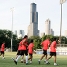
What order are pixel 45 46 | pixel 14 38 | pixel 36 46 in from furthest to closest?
pixel 14 38, pixel 36 46, pixel 45 46

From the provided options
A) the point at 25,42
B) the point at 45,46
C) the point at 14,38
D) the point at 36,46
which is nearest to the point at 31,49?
the point at 45,46

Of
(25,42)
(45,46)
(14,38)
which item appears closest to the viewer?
(25,42)

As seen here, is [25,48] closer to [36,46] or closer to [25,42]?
[25,42]

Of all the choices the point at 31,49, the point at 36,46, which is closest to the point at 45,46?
the point at 31,49

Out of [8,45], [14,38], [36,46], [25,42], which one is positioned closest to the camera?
[25,42]

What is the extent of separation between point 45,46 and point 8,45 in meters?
98.3

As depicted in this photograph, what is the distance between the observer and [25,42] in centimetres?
1816

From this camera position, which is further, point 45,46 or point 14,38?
point 14,38

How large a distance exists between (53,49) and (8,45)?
99811mm

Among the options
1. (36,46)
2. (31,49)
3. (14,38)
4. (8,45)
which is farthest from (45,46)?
(14,38)

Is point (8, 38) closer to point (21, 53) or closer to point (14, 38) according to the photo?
point (14, 38)

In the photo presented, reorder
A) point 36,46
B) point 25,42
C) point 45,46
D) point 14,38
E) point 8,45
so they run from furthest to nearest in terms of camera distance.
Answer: point 14,38 → point 8,45 → point 36,46 → point 45,46 → point 25,42

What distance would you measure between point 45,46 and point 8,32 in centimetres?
10528

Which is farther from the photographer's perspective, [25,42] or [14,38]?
[14,38]
